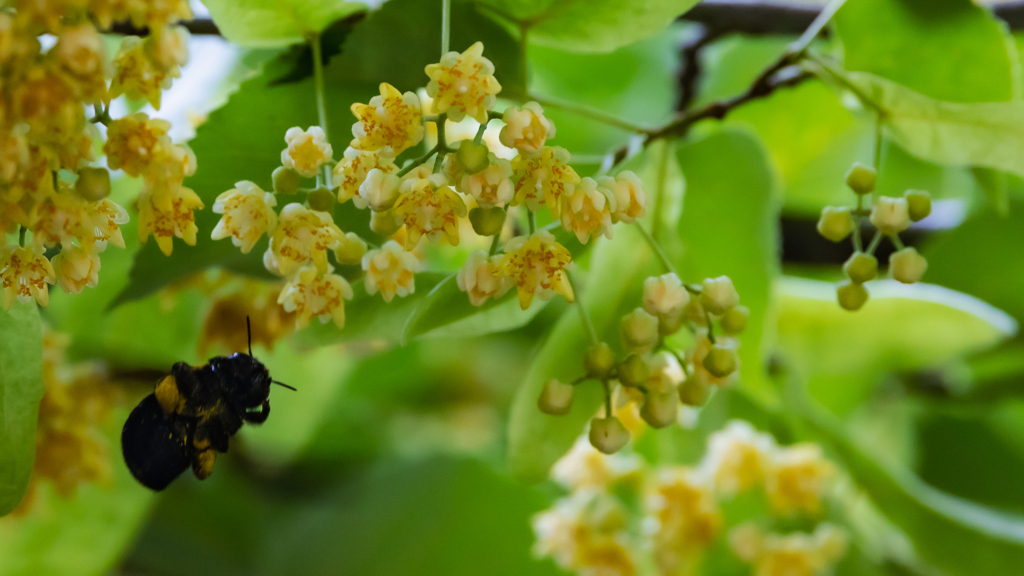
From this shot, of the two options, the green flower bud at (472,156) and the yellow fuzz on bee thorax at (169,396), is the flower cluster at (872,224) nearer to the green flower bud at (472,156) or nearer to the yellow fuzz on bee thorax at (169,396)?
the green flower bud at (472,156)

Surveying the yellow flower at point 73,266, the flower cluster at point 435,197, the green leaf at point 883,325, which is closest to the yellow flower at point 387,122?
the flower cluster at point 435,197

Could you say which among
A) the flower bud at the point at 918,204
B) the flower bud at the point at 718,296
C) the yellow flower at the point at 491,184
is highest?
the yellow flower at the point at 491,184

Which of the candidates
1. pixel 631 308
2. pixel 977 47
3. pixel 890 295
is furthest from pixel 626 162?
pixel 890 295

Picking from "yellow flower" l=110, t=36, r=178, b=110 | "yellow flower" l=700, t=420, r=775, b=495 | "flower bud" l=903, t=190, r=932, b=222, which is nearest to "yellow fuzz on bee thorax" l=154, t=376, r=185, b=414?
"yellow flower" l=110, t=36, r=178, b=110

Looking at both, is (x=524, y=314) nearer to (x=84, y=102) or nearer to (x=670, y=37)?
(x=84, y=102)

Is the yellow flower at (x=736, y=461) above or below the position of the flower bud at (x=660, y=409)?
below
